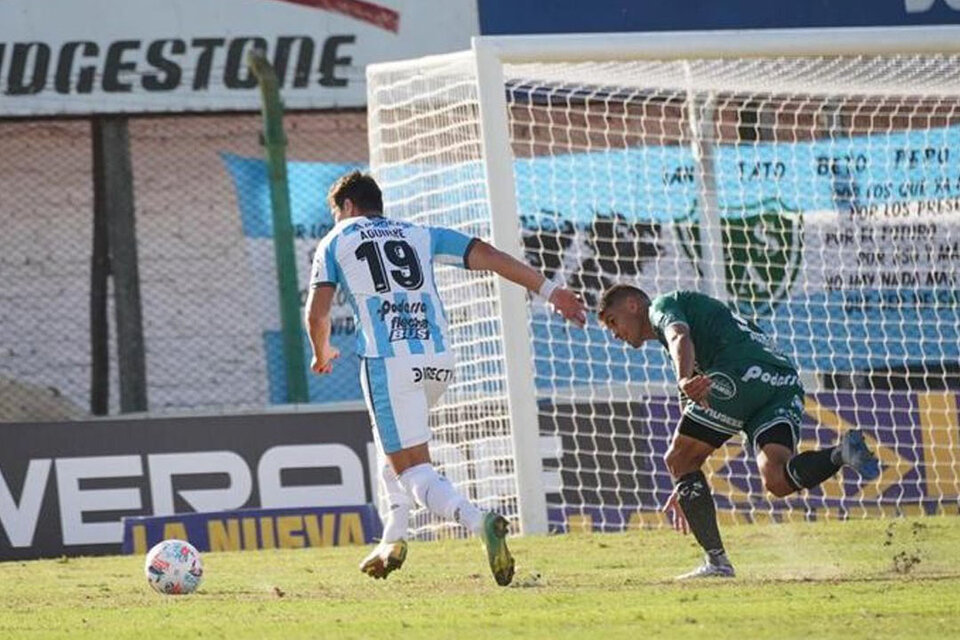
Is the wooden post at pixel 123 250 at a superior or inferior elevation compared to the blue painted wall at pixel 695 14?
inferior

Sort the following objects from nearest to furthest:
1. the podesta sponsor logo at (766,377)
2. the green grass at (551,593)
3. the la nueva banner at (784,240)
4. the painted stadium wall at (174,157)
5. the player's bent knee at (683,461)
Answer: the green grass at (551,593), the podesta sponsor logo at (766,377), the player's bent knee at (683,461), the la nueva banner at (784,240), the painted stadium wall at (174,157)

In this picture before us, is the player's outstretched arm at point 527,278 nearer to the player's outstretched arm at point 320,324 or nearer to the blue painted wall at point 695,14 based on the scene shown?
the player's outstretched arm at point 320,324

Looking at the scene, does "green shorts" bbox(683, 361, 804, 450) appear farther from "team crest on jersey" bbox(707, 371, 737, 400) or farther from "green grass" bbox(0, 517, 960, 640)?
"green grass" bbox(0, 517, 960, 640)

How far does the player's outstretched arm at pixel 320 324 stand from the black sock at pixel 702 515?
1885 mm

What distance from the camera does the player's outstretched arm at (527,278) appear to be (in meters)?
10.5

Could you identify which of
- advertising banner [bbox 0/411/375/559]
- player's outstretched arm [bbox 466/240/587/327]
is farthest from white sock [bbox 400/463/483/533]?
advertising banner [bbox 0/411/375/559]

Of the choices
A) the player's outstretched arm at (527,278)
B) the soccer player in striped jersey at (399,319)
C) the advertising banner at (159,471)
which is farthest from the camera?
the advertising banner at (159,471)

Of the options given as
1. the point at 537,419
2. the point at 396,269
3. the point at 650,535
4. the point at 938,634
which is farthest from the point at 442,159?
the point at 938,634

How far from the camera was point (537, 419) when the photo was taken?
14945 millimetres

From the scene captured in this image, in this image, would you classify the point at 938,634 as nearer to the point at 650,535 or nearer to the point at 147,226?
the point at 650,535

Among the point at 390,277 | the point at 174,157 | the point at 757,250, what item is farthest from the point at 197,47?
the point at 390,277

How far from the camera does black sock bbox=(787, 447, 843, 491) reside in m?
10.8

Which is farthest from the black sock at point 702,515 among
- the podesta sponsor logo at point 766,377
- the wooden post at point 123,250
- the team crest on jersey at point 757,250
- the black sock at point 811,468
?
the wooden post at point 123,250

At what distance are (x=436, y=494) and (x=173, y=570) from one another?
1.35 meters
